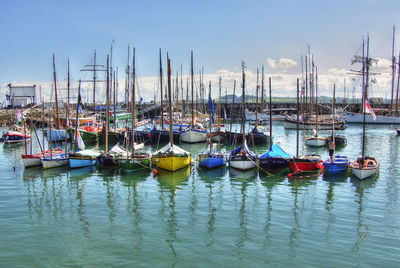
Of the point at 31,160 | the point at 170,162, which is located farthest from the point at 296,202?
the point at 31,160

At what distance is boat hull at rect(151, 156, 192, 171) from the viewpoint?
3095 cm

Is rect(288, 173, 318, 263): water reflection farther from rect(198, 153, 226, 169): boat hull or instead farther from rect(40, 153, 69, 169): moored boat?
rect(40, 153, 69, 169): moored boat

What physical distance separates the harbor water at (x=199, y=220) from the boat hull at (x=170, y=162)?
128 centimetres

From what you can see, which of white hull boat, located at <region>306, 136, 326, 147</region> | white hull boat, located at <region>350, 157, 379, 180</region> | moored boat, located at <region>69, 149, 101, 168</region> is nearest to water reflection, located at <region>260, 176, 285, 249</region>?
white hull boat, located at <region>350, 157, 379, 180</region>

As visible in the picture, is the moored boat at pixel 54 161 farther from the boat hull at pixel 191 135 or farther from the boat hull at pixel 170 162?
the boat hull at pixel 191 135

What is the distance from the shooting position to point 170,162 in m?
30.9

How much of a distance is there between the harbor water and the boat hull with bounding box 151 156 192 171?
4.19ft

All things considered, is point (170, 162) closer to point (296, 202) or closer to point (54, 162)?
point (54, 162)

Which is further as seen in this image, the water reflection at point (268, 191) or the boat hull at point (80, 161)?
the boat hull at point (80, 161)

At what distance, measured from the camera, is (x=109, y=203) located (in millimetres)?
21844

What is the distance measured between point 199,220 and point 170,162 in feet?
42.7

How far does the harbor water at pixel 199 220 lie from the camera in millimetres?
14141

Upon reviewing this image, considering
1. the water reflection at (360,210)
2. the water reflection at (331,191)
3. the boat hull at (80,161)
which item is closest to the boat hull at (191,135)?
the boat hull at (80,161)

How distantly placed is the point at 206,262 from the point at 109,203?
10.4 metres
